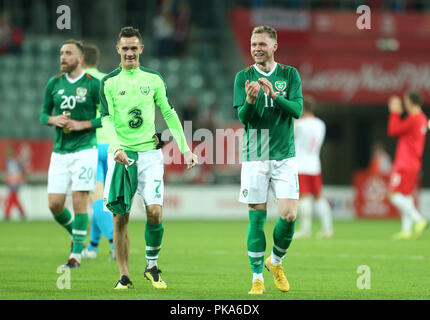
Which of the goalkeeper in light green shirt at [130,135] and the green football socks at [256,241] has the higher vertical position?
the goalkeeper in light green shirt at [130,135]

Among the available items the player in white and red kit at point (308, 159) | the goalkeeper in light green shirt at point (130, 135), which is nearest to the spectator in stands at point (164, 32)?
the player in white and red kit at point (308, 159)

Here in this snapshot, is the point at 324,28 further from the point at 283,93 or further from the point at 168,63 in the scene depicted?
the point at 283,93

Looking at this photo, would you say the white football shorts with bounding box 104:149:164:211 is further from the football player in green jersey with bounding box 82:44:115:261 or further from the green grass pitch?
the football player in green jersey with bounding box 82:44:115:261

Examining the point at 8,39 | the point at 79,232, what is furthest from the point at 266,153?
the point at 8,39

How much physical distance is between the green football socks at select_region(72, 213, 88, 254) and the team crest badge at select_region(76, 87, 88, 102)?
53.2 inches

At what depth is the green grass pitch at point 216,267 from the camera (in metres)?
8.00

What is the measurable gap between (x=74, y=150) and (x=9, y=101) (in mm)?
15320

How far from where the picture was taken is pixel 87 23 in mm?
26719

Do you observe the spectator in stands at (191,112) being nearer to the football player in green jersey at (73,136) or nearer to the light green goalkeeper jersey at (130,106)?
the football player in green jersey at (73,136)

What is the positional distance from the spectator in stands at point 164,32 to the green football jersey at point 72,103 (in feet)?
51.4

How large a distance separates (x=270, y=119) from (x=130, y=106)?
1312mm

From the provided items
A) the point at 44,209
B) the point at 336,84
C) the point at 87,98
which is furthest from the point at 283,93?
the point at 336,84

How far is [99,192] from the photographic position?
11.4 m
